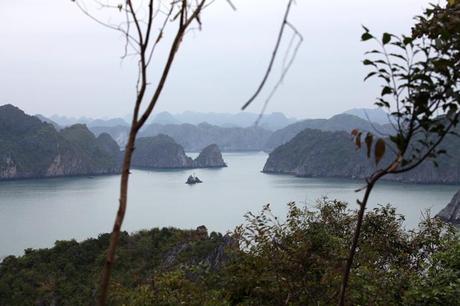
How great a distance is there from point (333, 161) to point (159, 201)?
48119 mm

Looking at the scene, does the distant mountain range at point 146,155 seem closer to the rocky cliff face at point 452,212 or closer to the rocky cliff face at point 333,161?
the rocky cliff face at point 333,161

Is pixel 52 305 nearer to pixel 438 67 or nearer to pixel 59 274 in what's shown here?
pixel 59 274

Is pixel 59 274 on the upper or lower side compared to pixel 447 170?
lower

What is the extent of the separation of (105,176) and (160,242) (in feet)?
257

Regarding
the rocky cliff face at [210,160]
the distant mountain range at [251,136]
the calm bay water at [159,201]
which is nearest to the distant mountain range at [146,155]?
the rocky cliff face at [210,160]

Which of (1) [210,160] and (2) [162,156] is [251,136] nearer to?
(2) [162,156]

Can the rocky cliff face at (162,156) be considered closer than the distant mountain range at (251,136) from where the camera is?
Yes

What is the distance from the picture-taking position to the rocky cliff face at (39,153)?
330 ft

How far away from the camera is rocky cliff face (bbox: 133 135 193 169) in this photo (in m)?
127

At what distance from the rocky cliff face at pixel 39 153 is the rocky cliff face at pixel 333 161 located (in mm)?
39839

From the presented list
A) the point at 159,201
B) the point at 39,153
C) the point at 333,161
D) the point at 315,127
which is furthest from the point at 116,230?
the point at 315,127

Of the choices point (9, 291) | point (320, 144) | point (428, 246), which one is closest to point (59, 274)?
point (9, 291)

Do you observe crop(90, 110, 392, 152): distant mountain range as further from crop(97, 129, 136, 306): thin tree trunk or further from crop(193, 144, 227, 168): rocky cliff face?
crop(97, 129, 136, 306): thin tree trunk

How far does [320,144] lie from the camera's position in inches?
4456
